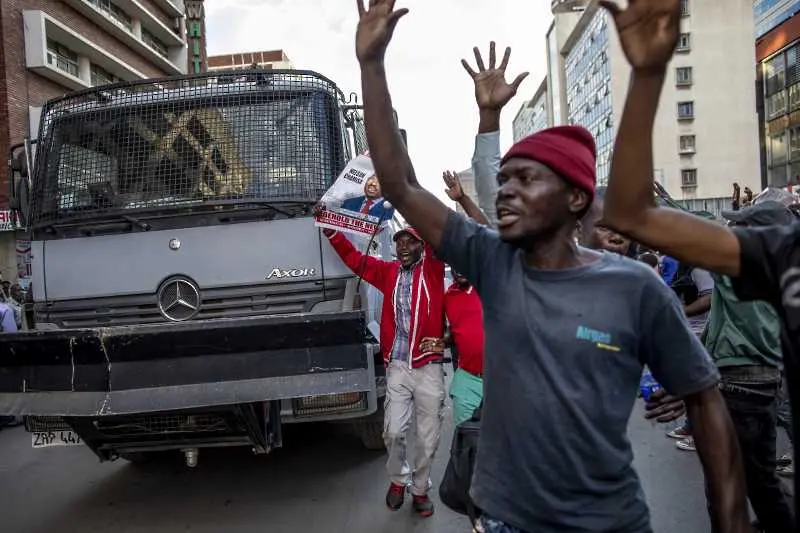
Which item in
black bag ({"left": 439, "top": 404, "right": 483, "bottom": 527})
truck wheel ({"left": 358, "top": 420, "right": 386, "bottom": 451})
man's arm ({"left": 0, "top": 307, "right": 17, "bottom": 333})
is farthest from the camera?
man's arm ({"left": 0, "top": 307, "right": 17, "bottom": 333})

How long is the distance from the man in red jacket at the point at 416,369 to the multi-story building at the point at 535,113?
8021 centimetres

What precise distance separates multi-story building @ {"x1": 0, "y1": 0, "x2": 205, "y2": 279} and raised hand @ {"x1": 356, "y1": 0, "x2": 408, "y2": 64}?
1202cm

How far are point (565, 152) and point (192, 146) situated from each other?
12.8ft

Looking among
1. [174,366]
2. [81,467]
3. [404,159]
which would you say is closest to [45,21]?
[81,467]

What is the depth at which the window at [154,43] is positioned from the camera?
118 feet

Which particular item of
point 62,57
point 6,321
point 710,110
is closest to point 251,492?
point 6,321

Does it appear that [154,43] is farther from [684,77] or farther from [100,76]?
[684,77]

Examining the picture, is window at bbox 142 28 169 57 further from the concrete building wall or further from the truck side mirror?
the concrete building wall

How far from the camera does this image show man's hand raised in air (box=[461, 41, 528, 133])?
2559 millimetres

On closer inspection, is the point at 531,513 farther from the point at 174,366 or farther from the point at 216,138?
the point at 216,138

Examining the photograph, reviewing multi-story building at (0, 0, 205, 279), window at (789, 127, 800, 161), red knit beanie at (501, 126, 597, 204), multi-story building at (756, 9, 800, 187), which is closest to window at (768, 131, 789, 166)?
multi-story building at (756, 9, 800, 187)

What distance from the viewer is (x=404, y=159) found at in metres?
2.09

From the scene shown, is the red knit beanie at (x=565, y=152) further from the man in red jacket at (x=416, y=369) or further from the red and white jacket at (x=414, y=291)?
the man in red jacket at (x=416, y=369)

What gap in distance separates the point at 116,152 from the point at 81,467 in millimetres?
2847
